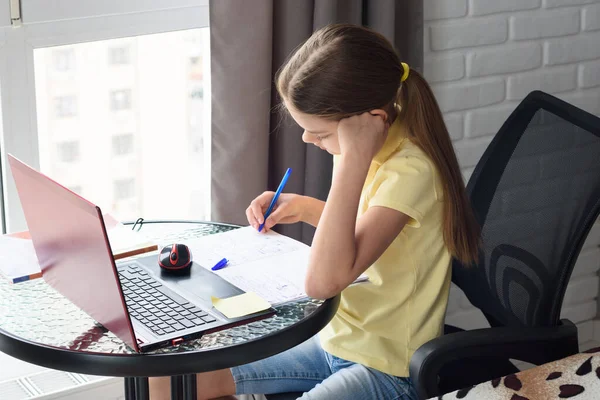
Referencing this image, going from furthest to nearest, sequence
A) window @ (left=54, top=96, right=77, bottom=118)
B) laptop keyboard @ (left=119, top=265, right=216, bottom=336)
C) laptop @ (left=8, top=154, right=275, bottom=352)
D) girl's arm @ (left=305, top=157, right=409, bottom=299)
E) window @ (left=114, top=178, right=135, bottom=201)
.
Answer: window @ (left=114, top=178, right=135, bottom=201) < window @ (left=54, top=96, right=77, bottom=118) < girl's arm @ (left=305, top=157, right=409, bottom=299) < laptop keyboard @ (left=119, top=265, right=216, bottom=336) < laptop @ (left=8, top=154, right=275, bottom=352)

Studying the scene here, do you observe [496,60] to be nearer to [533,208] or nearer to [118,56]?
[533,208]

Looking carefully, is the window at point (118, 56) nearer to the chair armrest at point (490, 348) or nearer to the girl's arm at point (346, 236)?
the girl's arm at point (346, 236)

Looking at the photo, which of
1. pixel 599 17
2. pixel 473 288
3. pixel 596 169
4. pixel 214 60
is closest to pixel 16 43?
pixel 214 60

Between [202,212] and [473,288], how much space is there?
31.1 inches

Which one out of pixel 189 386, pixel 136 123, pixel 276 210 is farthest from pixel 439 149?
pixel 136 123

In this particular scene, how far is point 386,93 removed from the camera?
4.71ft

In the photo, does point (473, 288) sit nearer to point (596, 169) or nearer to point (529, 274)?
point (529, 274)

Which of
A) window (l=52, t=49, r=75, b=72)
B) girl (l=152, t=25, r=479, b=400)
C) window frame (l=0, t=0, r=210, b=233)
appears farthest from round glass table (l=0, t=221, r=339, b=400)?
window (l=52, t=49, r=75, b=72)

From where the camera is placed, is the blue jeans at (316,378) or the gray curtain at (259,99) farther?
the gray curtain at (259,99)

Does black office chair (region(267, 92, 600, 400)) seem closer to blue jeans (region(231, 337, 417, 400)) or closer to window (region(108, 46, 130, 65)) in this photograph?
blue jeans (region(231, 337, 417, 400))

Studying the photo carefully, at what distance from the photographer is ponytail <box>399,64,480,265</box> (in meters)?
1.50

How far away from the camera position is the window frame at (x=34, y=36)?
5.96 ft

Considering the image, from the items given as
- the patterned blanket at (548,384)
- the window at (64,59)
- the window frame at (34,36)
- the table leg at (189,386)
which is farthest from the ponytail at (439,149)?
the window at (64,59)

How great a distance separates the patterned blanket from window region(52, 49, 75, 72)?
1116 millimetres
